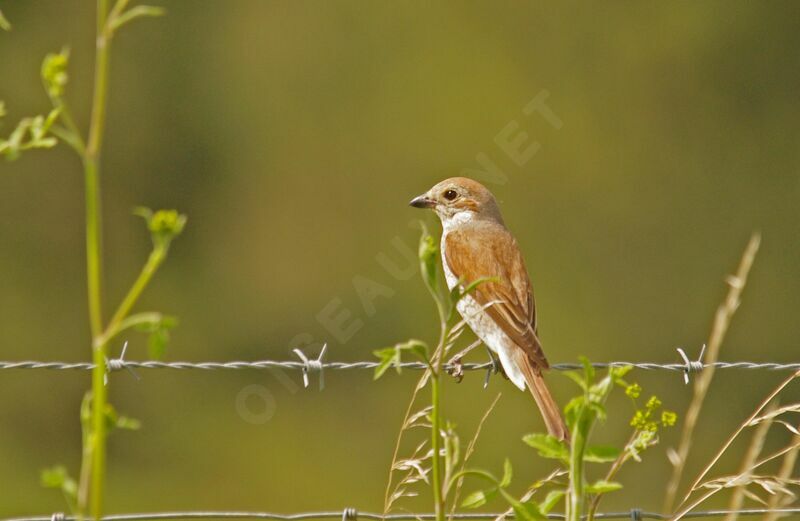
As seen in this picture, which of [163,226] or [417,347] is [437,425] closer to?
[417,347]

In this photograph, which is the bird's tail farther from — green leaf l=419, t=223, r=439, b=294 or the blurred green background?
the blurred green background

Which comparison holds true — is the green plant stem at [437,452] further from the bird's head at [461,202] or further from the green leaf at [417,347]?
the bird's head at [461,202]

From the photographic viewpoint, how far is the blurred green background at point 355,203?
772 inches

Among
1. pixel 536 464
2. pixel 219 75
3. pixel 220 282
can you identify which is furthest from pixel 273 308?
pixel 536 464

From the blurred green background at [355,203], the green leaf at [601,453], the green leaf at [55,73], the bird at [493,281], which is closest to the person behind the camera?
the green leaf at [55,73]

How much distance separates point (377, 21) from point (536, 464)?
940cm

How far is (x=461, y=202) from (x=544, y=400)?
1681mm

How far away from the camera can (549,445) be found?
287 centimetres

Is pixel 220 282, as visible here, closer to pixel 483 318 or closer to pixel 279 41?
pixel 279 41

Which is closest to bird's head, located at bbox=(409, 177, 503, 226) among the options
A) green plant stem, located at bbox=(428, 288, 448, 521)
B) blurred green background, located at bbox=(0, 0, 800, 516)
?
green plant stem, located at bbox=(428, 288, 448, 521)

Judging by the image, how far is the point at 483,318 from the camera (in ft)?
20.5

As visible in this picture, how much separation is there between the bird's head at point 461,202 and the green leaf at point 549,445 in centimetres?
409

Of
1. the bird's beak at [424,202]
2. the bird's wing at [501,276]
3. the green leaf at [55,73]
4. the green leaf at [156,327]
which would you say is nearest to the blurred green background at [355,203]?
the bird's beak at [424,202]

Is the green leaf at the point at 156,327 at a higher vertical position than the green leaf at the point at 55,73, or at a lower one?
lower
